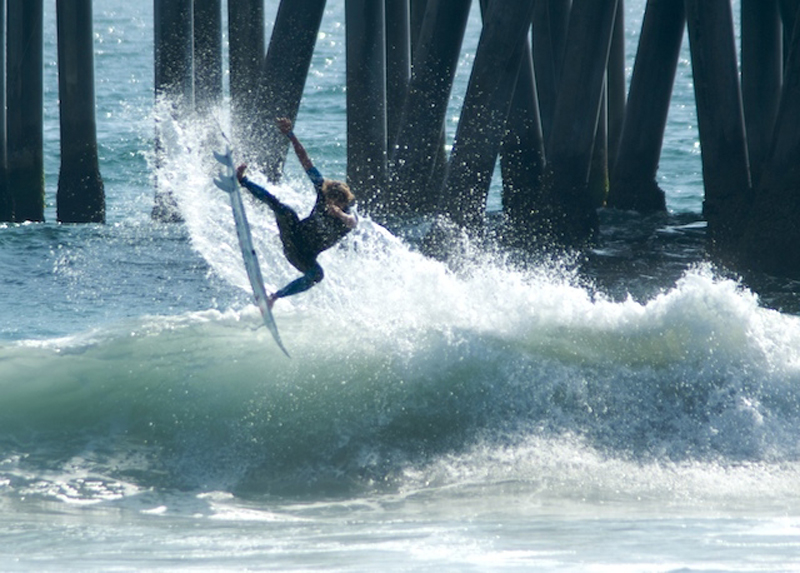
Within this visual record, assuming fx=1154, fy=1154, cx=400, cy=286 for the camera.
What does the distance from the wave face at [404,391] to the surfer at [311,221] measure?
758mm

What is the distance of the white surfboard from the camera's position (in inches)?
307

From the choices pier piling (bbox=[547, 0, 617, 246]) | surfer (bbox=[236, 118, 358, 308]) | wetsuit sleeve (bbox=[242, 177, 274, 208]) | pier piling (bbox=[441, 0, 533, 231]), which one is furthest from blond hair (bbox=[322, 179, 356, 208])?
pier piling (bbox=[547, 0, 617, 246])

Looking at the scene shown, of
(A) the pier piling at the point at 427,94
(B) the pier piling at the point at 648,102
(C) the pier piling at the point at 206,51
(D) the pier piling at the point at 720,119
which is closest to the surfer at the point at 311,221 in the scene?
(A) the pier piling at the point at 427,94

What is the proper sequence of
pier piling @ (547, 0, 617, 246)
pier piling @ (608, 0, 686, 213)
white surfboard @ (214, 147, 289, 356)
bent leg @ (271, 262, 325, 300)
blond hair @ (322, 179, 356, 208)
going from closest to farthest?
blond hair @ (322, 179, 356, 208), white surfboard @ (214, 147, 289, 356), bent leg @ (271, 262, 325, 300), pier piling @ (547, 0, 617, 246), pier piling @ (608, 0, 686, 213)

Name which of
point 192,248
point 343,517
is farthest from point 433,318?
point 192,248

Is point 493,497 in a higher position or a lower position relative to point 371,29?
lower

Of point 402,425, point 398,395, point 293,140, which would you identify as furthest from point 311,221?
point 402,425

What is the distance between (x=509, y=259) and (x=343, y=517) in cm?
512

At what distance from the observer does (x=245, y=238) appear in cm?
797

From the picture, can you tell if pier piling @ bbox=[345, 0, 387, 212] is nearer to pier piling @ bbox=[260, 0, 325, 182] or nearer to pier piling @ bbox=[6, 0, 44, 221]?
pier piling @ bbox=[260, 0, 325, 182]

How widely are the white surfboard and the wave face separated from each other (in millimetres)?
488

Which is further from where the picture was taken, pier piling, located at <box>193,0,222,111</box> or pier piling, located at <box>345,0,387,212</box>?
pier piling, located at <box>193,0,222,111</box>

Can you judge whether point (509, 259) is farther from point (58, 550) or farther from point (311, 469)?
point (58, 550)

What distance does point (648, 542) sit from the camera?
219 inches
